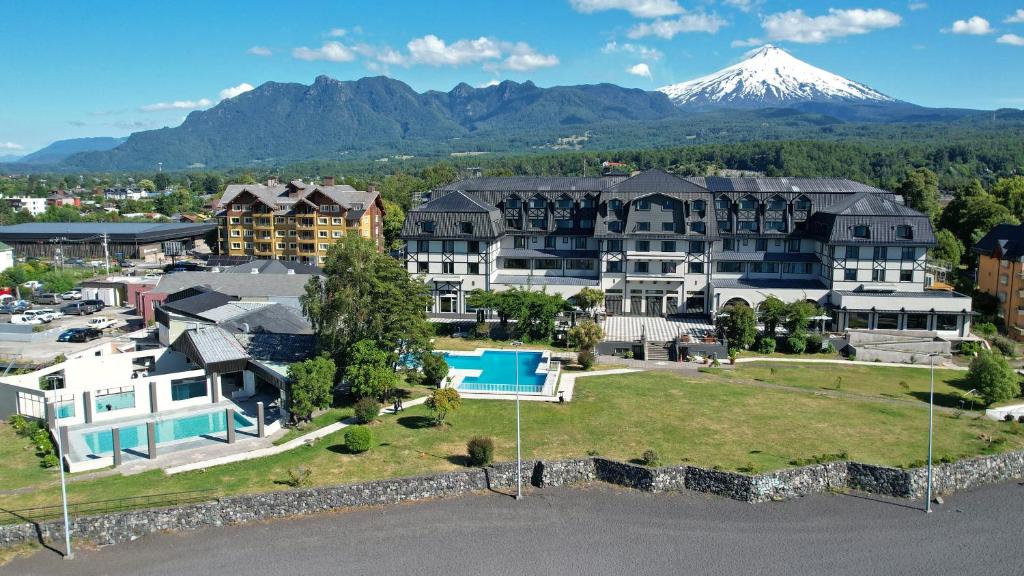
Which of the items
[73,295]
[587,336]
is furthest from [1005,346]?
[73,295]

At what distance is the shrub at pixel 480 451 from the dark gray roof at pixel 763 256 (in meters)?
33.4

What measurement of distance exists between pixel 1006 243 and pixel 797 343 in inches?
790

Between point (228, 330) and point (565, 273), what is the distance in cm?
2767

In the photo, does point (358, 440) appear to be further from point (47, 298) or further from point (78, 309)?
point (47, 298)

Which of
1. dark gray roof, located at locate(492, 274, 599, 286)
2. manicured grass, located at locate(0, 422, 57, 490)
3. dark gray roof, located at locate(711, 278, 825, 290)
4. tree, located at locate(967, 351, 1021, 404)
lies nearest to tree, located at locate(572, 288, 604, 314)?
dark gray roof, located at locate(492, 274, 599, 286)

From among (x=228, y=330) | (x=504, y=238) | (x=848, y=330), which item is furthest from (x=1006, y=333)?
(x=228, y=330)

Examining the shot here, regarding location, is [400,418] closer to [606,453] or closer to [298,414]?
[298,414]

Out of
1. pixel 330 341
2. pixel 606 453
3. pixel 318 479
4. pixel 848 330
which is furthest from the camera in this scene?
pixel 848 330

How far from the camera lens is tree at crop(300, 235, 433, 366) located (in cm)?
3616

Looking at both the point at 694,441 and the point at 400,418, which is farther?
the point at 400,418

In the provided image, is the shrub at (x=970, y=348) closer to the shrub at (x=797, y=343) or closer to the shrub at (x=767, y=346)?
the shrub at (x=797, y=343)

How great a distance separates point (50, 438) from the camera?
102 feet

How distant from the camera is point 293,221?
276ft

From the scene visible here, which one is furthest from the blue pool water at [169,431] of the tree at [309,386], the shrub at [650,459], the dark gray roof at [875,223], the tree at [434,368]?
the dark gray roof at [875,223]
